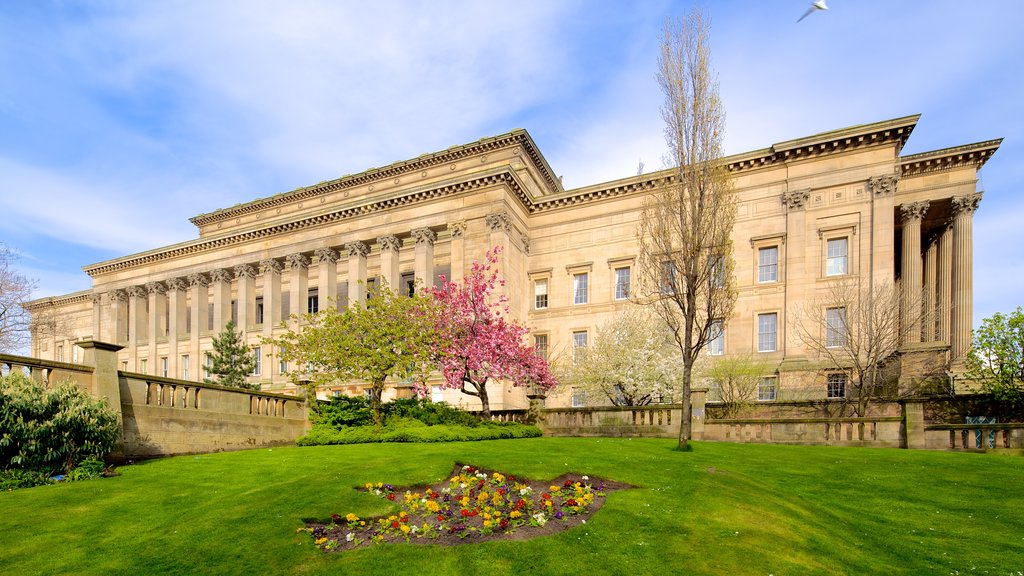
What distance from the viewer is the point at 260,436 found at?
22.5 meters

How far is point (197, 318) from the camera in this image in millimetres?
53719

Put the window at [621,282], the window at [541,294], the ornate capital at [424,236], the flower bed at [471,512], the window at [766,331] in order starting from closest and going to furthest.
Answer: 1. the flower bed at [471,512]
2. the window at [766,331]
3. the window at [621,282]
4. the ornate capital at [424,236]
5. the window at [541,294]

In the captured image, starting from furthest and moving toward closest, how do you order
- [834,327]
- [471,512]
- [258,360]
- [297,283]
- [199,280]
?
1. [199,280]
2. [258,360]
3. [297,283]
4. [834,327]
5. [471,512]

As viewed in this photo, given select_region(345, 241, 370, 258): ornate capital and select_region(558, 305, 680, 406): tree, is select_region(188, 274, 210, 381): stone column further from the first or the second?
select_region(558, 305, 680, 406): tree

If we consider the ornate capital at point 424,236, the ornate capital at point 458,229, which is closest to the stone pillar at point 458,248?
the ornate capital at point 458,229

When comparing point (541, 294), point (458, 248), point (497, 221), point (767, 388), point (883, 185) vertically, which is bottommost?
point (767, 388)

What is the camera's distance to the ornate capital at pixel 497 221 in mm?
40344

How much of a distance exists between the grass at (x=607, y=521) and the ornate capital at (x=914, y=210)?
Result: 26457mm

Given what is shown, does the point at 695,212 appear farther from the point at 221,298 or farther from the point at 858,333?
the point at 221,298

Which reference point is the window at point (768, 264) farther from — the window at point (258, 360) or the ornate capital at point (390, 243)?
the window at point (258, 360)

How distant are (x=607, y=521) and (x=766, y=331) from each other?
32.4 m

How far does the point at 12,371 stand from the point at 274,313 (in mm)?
37554

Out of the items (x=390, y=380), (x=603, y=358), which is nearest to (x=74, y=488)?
(x=603, y=358)

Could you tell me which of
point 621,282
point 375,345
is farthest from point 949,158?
point 375,345
